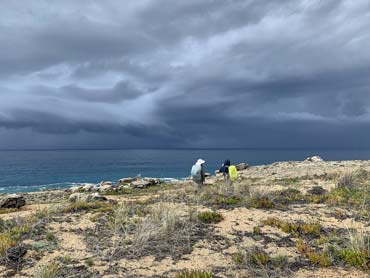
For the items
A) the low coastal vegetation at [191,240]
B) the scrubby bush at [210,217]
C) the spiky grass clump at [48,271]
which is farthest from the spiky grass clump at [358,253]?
the spiky grass clump at [48,271]

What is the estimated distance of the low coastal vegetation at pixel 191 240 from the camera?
682cm

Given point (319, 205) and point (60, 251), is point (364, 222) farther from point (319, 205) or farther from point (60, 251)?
point (60, 251)

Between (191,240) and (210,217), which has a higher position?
(210,217)

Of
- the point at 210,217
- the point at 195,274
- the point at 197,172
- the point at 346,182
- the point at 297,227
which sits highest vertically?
the point at 197,172

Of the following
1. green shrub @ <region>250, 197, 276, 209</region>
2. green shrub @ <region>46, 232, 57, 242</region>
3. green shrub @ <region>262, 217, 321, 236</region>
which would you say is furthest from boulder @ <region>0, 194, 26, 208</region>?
green shrub @ <region>262, 217, 321, 236</region>

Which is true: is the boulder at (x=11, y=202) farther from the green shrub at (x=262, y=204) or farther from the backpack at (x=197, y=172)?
the green shrub at (x=262, y=204)

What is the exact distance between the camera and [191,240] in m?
8.49

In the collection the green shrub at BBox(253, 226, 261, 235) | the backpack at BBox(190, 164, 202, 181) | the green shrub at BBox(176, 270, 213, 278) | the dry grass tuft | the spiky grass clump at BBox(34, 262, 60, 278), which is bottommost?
the green shrub at BBox(176, 270, 213, 278)

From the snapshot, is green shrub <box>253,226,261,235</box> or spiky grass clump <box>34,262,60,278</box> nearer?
spiky grass clump <box>34,262,60,278</box>

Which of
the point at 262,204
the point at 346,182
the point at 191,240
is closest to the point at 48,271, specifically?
the point at 191,240

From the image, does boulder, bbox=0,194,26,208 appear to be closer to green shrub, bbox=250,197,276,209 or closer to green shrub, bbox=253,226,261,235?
green shrub, bbox=250,197,276,209

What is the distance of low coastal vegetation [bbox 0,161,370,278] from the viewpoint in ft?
22.4

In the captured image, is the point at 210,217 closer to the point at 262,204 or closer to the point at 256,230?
the point at 256,230

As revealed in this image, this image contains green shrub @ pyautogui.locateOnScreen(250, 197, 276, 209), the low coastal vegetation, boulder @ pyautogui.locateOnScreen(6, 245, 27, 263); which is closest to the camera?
the low coastal vegetation
